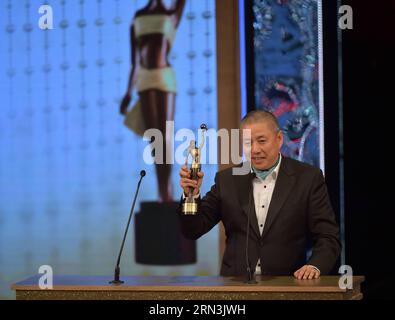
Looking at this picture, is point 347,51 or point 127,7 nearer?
point 347,51

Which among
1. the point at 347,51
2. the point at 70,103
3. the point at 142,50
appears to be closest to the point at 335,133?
the point at 347,51

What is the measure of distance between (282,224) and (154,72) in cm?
206

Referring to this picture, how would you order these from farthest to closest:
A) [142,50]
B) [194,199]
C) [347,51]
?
[142,50] < [347,51] < [194,199]

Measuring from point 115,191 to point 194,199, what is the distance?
2.09m

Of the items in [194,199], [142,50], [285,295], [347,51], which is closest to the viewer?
[285,295]

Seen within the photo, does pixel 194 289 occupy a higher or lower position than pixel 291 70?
lower

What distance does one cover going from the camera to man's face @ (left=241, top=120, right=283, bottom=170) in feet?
10.6

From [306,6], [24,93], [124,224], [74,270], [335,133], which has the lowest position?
[74,270]

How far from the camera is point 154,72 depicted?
4.99 m

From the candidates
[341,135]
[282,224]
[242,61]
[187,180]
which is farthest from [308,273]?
[242,61]

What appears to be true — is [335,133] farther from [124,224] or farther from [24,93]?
[24,93]

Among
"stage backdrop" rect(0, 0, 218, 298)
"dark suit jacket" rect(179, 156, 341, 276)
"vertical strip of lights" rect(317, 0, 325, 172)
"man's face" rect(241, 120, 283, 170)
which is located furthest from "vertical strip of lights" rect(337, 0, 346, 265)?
"man's face" rect(241, 120, 283, 170)

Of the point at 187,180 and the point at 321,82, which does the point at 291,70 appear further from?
the point at 187,180

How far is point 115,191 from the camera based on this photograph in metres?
5.12
